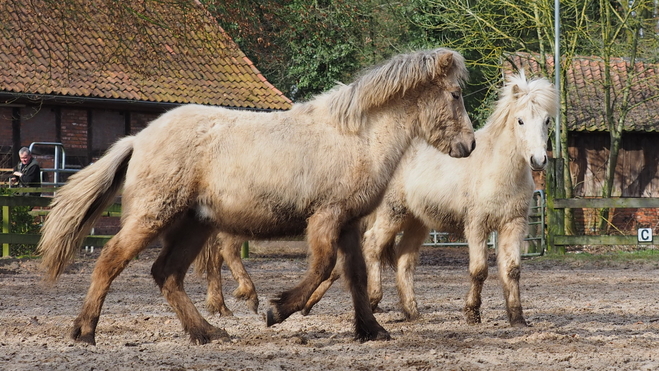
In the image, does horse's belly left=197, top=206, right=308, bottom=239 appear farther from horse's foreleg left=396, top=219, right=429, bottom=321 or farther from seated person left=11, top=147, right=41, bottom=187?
seated person left=11, top=147, right=41, bottom=187

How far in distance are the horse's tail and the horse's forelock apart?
165cm

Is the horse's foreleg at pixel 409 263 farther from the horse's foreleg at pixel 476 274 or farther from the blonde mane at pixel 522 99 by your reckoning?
the blonde mane at pixel 522 99

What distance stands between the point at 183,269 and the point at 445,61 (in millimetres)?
2560

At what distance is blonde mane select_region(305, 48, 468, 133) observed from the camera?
21.9 feet

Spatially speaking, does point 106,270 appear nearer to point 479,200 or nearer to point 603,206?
point 479,200

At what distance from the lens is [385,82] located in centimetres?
679

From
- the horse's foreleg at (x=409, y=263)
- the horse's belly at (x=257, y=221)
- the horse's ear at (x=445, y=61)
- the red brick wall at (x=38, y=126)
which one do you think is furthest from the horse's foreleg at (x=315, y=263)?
the red brick wall at (x=38, y=126)

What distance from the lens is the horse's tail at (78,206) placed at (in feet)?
21.9

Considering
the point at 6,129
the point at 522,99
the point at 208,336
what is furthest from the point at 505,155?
the point at 6,129

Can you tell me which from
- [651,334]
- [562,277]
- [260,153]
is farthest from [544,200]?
[260,153]

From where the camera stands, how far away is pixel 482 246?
827 cm

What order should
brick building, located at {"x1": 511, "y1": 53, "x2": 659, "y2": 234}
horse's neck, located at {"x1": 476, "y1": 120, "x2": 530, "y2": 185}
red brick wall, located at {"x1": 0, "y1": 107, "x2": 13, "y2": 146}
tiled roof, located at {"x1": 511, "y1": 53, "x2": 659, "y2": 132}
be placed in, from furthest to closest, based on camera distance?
brick building, located at {"x1": 511, "y1": 53, "x2": 659, "y2": 234}, tiled roof, located at {"x1": 511, "y1": 53, "x2": 659, "y2": 132}, red brick wall, located at {"x1": 0, "y1": 107, "x2": 13, "y2": 146}, horse's neck, located at {"x1": 476, "y1": 120, "x2": 530, "y2": 185}

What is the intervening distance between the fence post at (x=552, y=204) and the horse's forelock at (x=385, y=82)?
11.7 m

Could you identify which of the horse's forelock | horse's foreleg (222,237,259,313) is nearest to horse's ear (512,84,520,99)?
the horse's forelock
